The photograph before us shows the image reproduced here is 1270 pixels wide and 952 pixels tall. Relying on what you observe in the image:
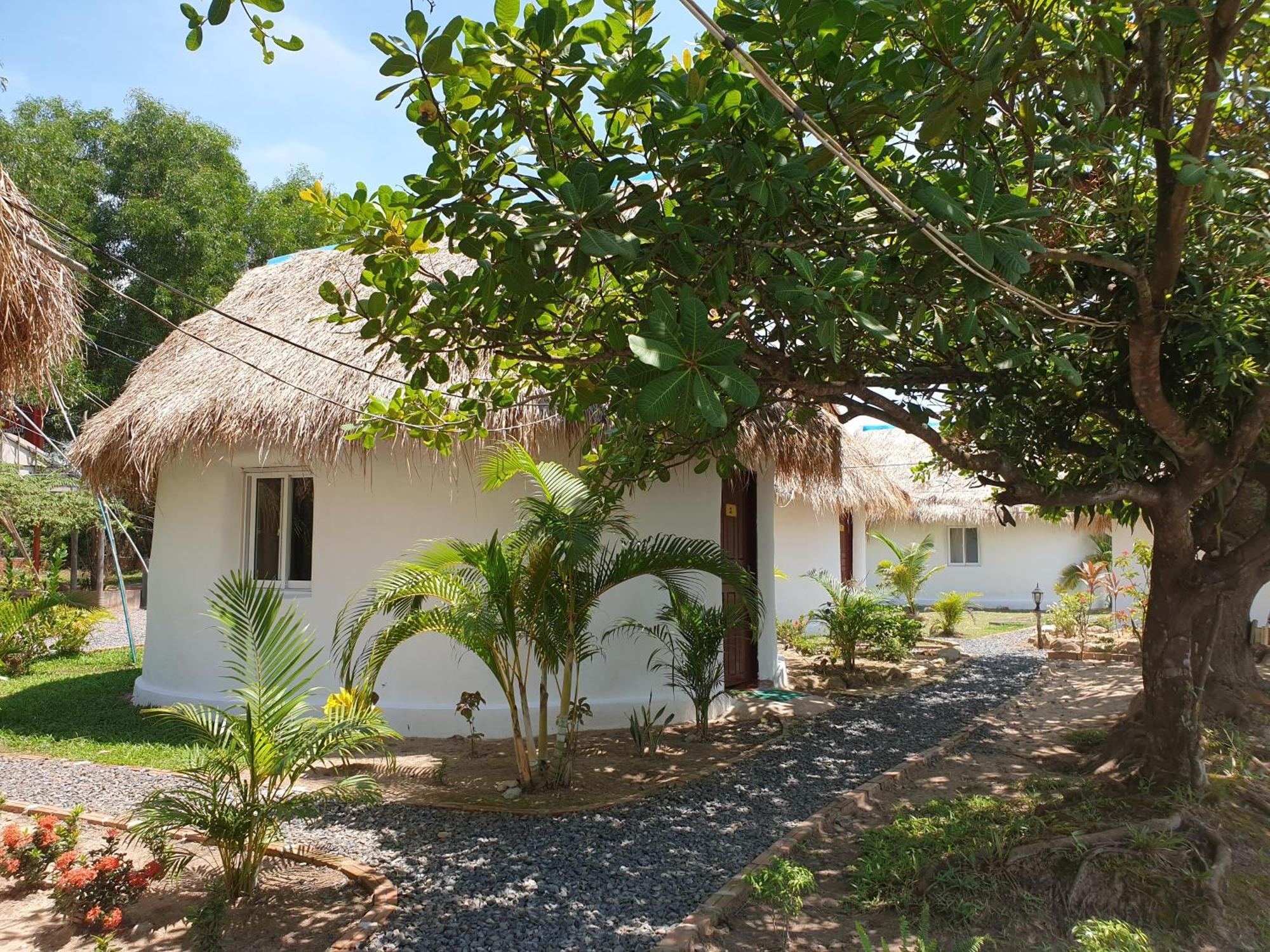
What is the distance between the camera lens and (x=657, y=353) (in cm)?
242

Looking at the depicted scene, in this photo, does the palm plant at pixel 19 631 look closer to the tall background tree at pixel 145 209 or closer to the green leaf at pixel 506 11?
the tall background tree at pixel 145 209

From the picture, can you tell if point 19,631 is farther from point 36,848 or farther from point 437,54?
point 437,54

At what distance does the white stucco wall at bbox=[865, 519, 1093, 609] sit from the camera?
19.6m

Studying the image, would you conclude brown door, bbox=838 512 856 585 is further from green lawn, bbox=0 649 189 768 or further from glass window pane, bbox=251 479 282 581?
green lawn, bbox=0 649 189 768

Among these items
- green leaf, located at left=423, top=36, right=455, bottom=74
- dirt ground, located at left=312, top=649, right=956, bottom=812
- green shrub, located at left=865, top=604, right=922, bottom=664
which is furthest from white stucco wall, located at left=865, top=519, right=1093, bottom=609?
green leaf, located at left=423, top=36, right=455, bottom=74

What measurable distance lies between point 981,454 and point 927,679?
598 centimetres

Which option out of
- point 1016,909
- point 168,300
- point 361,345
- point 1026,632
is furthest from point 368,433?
point 168,300

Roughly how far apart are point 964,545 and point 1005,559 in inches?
38.7

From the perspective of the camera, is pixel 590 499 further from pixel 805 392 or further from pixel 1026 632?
pixel 1026 632

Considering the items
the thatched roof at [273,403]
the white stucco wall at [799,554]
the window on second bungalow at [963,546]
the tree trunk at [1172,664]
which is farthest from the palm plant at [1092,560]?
the tree trunk at [1172,664]

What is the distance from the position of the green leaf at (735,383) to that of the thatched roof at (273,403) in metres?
3.59

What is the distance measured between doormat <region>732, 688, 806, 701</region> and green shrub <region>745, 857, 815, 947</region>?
13.8ft

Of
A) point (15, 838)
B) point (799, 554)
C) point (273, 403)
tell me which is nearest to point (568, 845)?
point (15, 838)

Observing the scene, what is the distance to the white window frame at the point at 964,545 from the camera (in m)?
20.4
